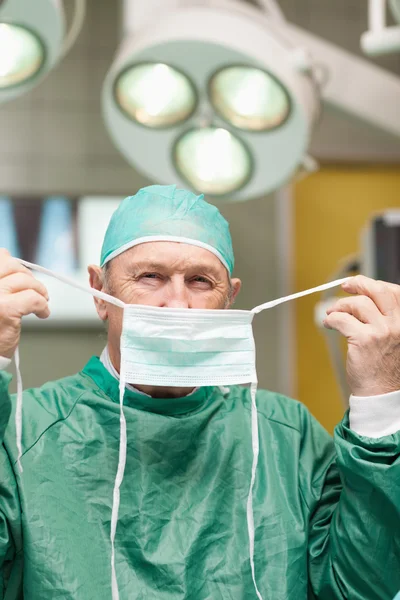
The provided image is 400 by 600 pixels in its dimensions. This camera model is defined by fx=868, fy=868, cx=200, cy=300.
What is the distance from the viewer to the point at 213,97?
2199mm

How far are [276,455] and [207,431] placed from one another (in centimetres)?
14

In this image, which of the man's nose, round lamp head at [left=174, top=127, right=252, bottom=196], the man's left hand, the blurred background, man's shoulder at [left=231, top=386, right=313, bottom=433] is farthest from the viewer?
the blurred background

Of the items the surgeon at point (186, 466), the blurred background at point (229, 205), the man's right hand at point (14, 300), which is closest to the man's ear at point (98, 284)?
the surgeon at point (186, 466)

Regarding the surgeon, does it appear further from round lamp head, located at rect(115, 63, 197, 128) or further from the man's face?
round lamp head, located at rect(115, 63, 197, 128)

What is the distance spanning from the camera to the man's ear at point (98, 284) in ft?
5.80

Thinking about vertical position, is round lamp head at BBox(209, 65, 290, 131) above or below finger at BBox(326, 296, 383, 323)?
above

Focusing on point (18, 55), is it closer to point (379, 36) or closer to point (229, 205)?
point (379, 36)

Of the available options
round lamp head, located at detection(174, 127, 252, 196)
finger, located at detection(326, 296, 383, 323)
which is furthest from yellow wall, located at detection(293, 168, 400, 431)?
finger, located at detection(326, 296, 383, 323)

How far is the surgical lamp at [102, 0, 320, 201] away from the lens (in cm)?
206

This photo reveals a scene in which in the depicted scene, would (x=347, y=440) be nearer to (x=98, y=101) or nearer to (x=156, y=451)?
(x=156, y=451)

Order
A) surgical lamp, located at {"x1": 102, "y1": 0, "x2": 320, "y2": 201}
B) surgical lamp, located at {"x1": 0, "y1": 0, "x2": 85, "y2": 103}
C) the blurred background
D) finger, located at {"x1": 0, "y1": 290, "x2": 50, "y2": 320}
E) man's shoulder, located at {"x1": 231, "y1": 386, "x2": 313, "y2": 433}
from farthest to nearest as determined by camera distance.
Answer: the blurred background
surgical lamp, located at {"x1": 102, "y1": 0, "x2": 320, "y2": 201}
surgical lamp, located at {"x1": 0, "y1": 0, "x2": 85, "y2": 103}
man's shoulder, located at {"x1": 231, "y1": 386, "x2": 313, "y2": 433}
finger, located at {"x1": 0, "y1": 290, "x2": 50, "y2": 320}

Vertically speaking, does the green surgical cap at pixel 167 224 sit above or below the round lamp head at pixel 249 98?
below

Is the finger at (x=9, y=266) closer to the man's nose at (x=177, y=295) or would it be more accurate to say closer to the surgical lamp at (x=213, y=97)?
the man's nose at (x=177, y=295)

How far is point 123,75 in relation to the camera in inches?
85.1
